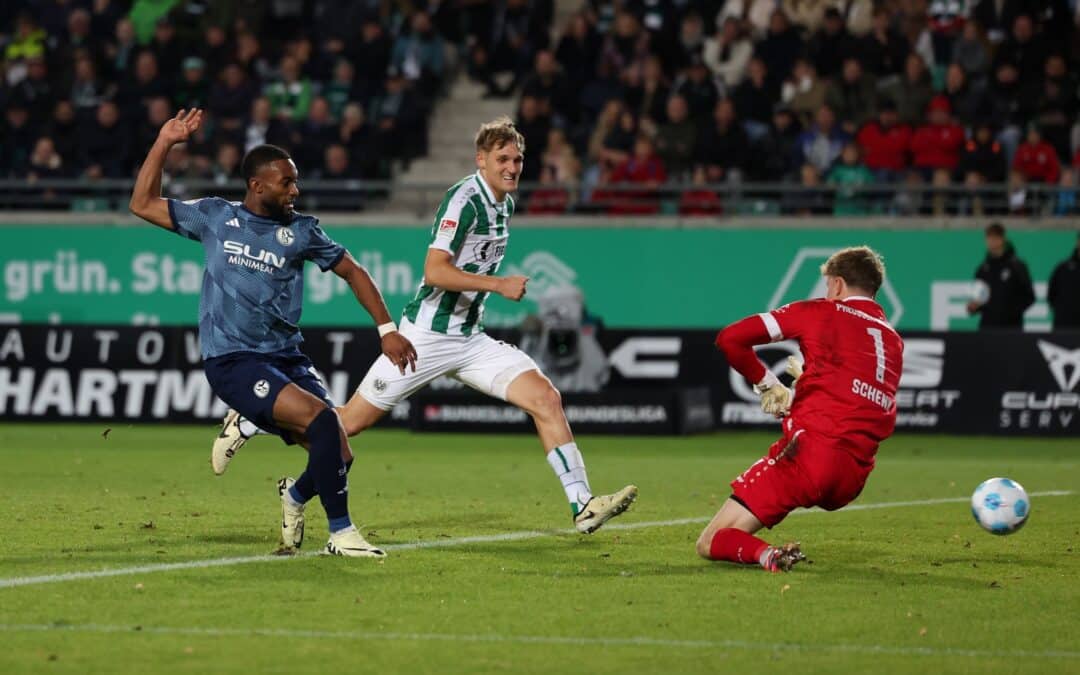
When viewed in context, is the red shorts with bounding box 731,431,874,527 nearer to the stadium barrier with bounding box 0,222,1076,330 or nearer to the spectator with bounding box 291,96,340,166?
the stadium barrier with bounding box 0,222,1076,330

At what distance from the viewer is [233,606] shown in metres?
7.56

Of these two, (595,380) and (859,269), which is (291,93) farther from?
(859,269)

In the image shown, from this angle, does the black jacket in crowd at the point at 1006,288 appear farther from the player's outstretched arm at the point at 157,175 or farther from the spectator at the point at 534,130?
the player's outstretched arm at the point at 157,175

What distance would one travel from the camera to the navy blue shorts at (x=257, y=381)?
8992 millimetres

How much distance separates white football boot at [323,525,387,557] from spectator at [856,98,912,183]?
47.8ft

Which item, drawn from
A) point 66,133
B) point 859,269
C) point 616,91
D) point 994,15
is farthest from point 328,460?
point 66,133

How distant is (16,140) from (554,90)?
25.3 ft

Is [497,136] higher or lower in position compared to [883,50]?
lower

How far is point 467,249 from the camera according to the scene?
1045cm

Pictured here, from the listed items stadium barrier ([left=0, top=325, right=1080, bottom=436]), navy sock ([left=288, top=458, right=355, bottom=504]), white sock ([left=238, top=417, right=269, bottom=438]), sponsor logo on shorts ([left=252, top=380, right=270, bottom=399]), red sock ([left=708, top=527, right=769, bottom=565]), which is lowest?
stadium barrier ([left=0, top=325, right=1080, bottom=436])

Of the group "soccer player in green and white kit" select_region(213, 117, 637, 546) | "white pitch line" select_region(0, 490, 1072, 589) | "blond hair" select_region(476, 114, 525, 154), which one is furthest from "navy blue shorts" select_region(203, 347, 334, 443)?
"blond hair" select_region(476, 114, 525, 154)

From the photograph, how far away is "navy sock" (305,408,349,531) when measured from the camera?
29.1 feet

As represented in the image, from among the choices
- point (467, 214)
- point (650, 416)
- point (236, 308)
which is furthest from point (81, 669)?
point (650, 416)

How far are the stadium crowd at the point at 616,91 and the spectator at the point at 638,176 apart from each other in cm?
3
